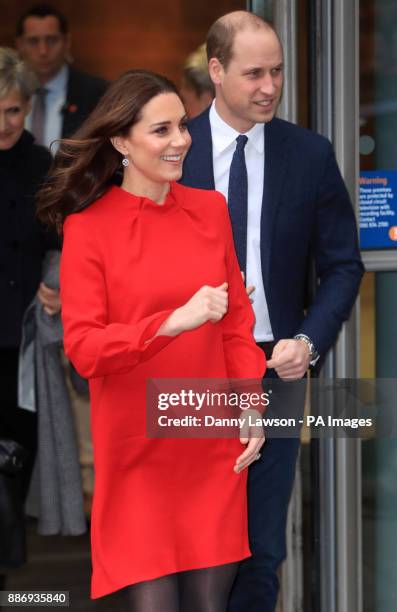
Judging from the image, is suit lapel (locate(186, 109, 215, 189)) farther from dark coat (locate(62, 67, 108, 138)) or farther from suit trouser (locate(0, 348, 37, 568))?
dark coat (locate(62, 67, 108, 138))

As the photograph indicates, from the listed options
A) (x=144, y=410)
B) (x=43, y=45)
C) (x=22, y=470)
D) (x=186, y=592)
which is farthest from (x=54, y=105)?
(x=186, y=592)

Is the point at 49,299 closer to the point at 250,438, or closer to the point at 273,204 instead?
the point at 273,204

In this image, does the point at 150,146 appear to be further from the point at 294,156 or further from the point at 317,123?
the point at 317,123

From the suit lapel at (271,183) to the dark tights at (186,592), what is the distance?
75 centimetres

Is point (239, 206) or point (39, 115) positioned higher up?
point (39, 115)

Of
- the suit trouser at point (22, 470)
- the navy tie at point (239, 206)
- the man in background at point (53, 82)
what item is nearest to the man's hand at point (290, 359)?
the navy tie at point (239, 206)

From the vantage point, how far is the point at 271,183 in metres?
3.20

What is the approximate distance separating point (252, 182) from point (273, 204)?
83 mm

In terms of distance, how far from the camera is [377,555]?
13.6 feet

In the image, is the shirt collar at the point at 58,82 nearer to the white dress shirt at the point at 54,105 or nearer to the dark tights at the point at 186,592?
the white dress shirt at the point at 54,105

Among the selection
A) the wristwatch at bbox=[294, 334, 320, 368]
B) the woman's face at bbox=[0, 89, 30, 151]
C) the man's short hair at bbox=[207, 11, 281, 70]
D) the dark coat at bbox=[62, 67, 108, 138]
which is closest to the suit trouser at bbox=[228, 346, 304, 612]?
the wristwatch at bbox=[294, 334, 320, 368]

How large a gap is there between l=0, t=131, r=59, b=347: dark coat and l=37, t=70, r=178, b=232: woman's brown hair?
111 cm

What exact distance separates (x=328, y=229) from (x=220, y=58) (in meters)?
0.53

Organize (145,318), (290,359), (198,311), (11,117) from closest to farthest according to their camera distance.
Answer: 1. (198,311)
2. (145,318)
3. (290,359)
4. (11,117)
